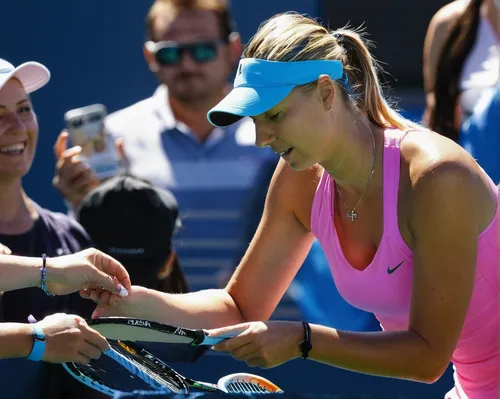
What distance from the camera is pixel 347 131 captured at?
256cm

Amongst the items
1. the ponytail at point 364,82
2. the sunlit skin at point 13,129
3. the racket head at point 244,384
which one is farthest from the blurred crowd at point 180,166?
the ponytail at point 364,82

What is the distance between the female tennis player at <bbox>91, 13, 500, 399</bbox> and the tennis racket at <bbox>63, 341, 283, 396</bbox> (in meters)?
0.10

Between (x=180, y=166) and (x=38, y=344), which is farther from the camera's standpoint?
(x=180, y=166)

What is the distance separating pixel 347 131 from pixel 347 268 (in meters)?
0.34

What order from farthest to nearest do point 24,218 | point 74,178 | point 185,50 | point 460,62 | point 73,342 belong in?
point 185,50 → point 74,178 → point 460,62 → point 24,218 → point 73,342

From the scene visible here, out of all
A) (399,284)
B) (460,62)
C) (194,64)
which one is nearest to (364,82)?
(399,284)

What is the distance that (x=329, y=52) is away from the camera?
255 centimetres

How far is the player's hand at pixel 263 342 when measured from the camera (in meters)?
2.39

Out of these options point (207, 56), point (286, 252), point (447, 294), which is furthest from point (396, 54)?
point (447, 294)

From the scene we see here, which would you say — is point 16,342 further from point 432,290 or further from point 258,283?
point 432,290

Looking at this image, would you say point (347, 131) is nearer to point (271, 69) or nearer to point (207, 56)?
point (271, 69)

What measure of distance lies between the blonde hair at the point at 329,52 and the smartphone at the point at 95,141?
6.04ft

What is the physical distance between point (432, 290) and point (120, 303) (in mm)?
820

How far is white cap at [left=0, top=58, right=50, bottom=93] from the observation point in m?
3.44
